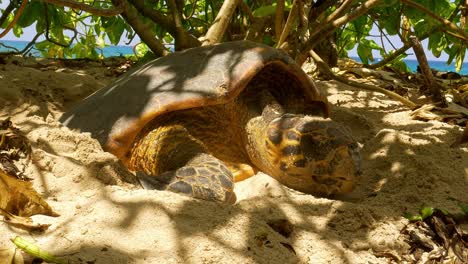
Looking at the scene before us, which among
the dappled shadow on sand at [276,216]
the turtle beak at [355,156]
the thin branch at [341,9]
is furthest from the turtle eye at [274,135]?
the thin branch at [341,9]

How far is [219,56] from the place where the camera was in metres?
2.64

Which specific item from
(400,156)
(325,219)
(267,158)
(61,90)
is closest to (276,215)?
(325,219)

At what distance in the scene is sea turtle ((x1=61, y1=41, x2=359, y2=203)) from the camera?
6.95ft

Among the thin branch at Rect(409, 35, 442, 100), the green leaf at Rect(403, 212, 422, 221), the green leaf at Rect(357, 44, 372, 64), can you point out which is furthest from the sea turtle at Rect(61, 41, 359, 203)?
the green leaf at Rect(357, 44, 372, 64)

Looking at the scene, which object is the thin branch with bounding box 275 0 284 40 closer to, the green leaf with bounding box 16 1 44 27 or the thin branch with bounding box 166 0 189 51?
the thin branch with bounding box 166 0 189 51

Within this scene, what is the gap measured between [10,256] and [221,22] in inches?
105

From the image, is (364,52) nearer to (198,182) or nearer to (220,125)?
(220,125)

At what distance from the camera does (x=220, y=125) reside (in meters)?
2.66

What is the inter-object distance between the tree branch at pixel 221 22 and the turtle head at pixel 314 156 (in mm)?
1416

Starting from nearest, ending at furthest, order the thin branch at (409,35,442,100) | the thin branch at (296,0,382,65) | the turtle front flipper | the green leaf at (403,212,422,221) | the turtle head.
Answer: the green leaf at (403,212,422,221)
the turtle front flipper
the turtle head
the thin branch at (296,0,382,65)
the thin branch at (409,35,442,100)

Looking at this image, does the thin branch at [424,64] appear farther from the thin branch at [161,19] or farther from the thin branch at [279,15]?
the thin branch at [161,19]

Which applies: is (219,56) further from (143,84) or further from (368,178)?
(368,178)

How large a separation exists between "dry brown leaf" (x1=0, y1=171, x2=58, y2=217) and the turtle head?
1103 millimetres

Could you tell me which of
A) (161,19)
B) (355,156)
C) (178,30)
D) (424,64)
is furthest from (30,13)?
(424,64)
